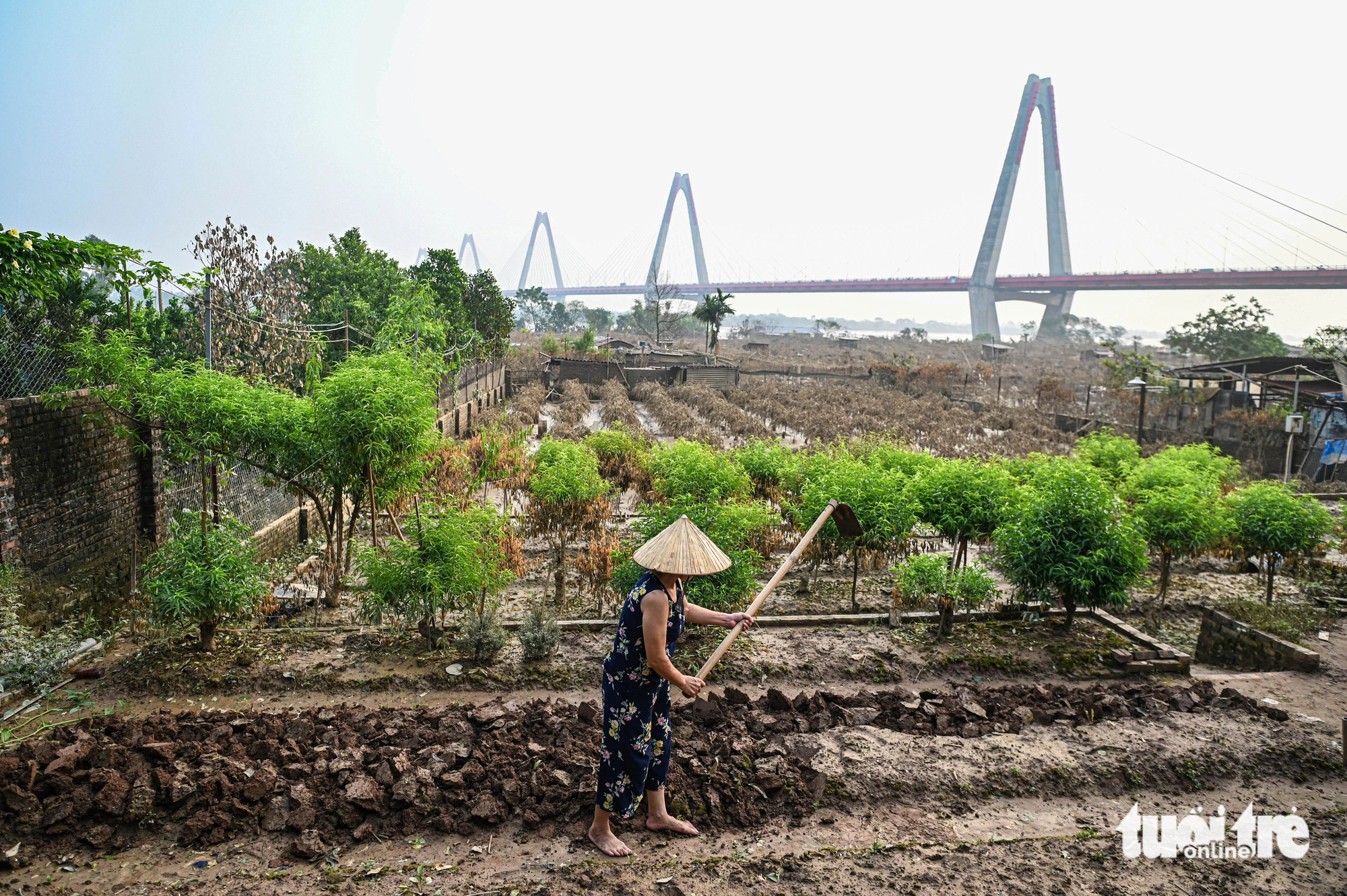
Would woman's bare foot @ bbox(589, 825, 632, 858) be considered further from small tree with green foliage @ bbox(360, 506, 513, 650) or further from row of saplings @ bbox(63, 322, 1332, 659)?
small tree with green foliage @ bbox(360, 506, 513, 650)

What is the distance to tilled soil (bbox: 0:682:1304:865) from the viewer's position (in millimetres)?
4004

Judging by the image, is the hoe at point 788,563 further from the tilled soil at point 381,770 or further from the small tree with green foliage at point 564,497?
the small tree with green foliage at point 564,497

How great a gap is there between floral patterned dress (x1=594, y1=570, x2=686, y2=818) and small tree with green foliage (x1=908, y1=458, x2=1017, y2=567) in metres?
4.73

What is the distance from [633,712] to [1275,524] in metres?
8.26

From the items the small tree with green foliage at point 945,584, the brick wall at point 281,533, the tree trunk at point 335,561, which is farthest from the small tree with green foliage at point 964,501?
the brick wall at point 281,533


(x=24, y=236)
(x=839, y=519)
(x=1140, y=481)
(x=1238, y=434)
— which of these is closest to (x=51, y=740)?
(x=24, y=236)

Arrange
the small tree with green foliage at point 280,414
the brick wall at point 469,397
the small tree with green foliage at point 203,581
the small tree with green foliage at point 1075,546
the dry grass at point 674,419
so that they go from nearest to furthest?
the small tree with green foliage at point 203,581
the small tree with green foliage at point 280,414
the small tree with green foliage at point 1075,546
the brick wall at point 469,397
the dry grass at point 674,419

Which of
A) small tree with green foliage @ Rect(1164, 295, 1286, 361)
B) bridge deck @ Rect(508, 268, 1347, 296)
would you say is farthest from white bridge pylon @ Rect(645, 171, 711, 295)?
small tree with green foliage @ Rect(1164, 295, 1286, 361)

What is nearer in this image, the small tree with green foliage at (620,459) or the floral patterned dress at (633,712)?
the floral patterned dress at (633,712)

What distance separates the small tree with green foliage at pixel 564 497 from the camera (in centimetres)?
839

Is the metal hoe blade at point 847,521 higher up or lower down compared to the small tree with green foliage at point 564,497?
higher up

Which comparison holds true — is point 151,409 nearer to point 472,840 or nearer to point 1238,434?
point 472,840

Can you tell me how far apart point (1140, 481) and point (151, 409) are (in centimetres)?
1058

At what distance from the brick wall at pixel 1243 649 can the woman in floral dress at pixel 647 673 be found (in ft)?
20.2
